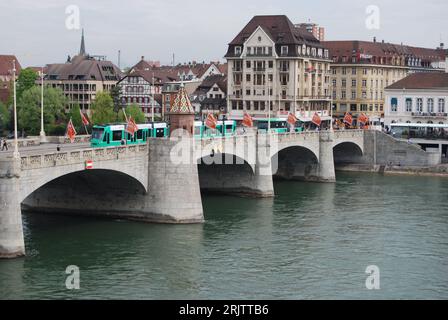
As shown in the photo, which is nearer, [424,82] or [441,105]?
[441,105]

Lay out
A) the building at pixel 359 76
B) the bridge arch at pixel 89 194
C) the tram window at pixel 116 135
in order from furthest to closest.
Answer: the building at pixel 359 76 → the tram window at pixel 116 135 → the bridge arch at pixel 89 194

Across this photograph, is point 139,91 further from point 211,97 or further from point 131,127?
point 131,127

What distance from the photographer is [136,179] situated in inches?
2500

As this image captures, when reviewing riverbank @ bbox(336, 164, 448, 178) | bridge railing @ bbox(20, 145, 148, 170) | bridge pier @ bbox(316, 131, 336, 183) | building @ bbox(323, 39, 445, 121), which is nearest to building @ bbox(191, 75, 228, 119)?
Answer: building @ bbox(323, 39, 445, 121)

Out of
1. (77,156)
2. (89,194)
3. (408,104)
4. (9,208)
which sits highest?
(408,104)

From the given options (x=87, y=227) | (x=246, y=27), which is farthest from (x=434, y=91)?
(x=87, y=227)

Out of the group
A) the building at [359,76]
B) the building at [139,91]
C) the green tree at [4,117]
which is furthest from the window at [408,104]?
the green tree at [4,117]

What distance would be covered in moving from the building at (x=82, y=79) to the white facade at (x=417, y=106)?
48055mm

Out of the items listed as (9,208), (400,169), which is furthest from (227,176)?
(9,208)

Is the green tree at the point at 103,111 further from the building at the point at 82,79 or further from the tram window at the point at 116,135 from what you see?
the tram window at the point at 116,135

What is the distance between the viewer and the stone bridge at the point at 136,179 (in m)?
50.7

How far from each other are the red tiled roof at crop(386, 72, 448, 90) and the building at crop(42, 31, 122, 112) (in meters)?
49.6

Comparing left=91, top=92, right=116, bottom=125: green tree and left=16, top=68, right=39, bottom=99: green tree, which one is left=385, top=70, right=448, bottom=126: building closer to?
left=91, top=92, right=116, bottom=125: green tree

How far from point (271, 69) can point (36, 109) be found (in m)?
32.7
